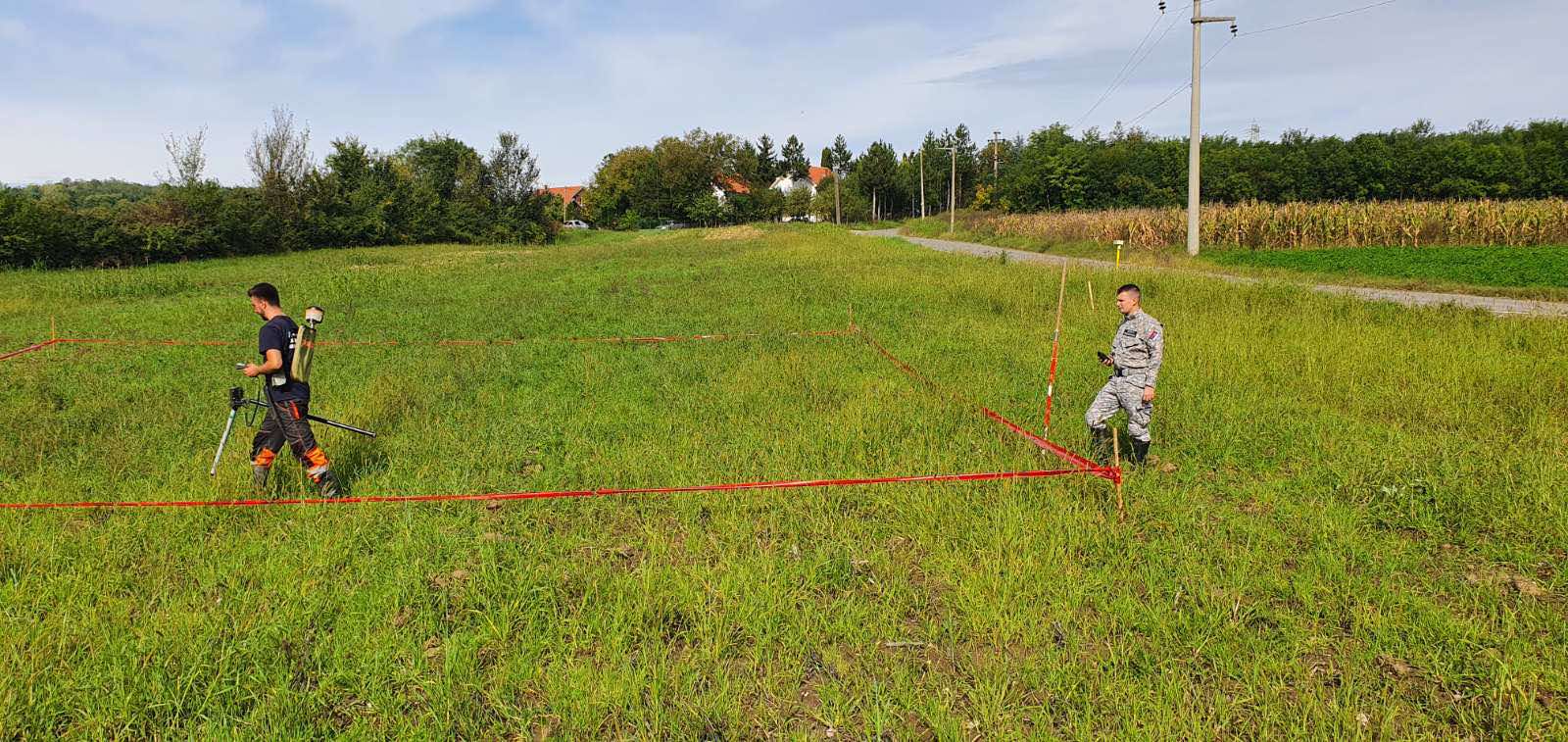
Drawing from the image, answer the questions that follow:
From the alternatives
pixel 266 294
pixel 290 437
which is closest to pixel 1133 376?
pixel 290 437

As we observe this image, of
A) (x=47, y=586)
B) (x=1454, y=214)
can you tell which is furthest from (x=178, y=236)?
(x=1454, y=214)

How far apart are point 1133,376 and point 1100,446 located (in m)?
0.59

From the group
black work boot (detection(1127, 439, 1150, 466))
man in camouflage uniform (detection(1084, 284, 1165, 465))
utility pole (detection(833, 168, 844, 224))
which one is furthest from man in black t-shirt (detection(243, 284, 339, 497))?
utility pole (detection(833, 168, 844, 224))

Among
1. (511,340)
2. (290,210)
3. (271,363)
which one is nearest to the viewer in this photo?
(271,363)

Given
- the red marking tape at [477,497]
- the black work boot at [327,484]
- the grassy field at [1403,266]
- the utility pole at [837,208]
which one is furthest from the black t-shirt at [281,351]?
the utility pole at [837,208]

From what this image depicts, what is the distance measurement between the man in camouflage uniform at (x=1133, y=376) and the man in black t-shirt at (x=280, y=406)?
562cm

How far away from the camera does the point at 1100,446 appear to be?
587 cm

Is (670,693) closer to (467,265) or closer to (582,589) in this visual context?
(582,589)

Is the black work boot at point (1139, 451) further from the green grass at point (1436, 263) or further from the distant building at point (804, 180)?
the distant building at point (804, 180)

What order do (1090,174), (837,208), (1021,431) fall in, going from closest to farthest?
(1021,431) < (1090,174) < (837,208)

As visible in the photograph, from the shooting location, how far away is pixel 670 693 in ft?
10.9

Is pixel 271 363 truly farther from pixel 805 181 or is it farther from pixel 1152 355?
pixel 805 181

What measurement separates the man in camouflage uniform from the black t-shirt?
5.75m

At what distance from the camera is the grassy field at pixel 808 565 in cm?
322
